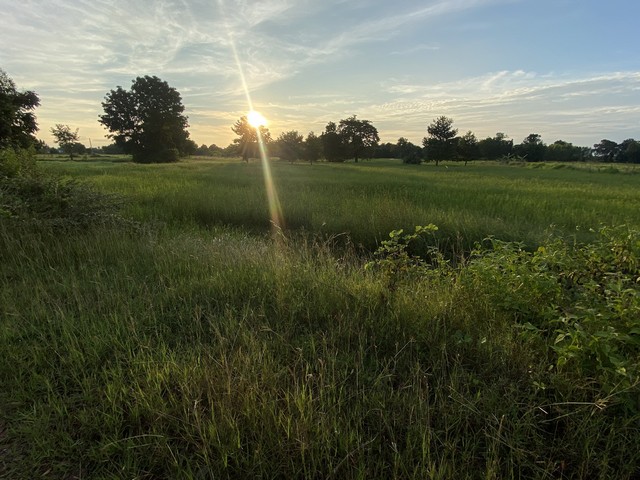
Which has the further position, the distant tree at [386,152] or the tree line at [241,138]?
the distant tree at [386,152]

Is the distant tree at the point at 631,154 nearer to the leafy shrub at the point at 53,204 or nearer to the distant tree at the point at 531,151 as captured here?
the distant tree at the point at 531,151

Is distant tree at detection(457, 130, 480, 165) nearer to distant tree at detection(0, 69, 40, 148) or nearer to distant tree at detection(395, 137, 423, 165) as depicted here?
distant tree at detection(395, 137, 423, 165)

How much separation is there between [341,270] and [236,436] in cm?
273

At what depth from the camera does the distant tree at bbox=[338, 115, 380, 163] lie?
71.6 m

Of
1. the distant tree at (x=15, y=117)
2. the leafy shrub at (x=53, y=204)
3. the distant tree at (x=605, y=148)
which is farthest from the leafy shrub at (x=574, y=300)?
the distant tree at (x=605, y=148)

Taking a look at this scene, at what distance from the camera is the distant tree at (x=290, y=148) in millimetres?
68250

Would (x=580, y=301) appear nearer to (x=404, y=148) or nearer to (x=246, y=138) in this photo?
(x=246, y=138)

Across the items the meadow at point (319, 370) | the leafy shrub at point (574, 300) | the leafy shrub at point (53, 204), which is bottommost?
the meadow at point (319, 370)

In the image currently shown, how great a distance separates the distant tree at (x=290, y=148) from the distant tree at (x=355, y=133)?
9.77 m

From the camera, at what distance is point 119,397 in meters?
2.26

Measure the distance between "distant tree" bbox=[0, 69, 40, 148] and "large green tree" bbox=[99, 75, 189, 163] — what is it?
1852 centimetres

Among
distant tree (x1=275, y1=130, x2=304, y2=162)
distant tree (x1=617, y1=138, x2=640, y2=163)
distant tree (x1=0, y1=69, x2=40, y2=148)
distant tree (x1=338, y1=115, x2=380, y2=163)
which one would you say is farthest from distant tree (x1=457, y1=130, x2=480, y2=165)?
distant tree (x1=0, y1=69, x2=40, y2=148)

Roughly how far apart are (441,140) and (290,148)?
3001cm

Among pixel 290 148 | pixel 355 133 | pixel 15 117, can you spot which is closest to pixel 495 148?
pixel 355 133
